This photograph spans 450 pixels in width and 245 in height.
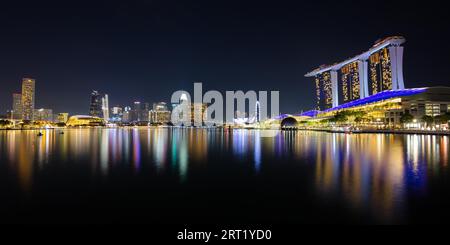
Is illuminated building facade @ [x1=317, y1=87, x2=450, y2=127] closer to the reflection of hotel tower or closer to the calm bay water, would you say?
the reflection of hotel tower

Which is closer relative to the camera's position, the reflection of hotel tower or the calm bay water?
the calm bay water

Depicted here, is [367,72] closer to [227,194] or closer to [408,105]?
[408,105]

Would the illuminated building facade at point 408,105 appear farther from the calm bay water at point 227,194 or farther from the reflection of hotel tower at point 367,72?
the calm bay water at point 227,194

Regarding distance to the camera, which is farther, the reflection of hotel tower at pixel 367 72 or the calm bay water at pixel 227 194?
the reflection of hotel tower at pixel 367 72

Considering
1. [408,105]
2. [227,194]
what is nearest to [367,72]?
[408,105]

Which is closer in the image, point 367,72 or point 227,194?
point 227,194

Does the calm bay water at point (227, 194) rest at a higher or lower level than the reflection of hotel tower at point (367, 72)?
lower

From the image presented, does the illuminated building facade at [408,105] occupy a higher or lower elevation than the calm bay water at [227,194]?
higher

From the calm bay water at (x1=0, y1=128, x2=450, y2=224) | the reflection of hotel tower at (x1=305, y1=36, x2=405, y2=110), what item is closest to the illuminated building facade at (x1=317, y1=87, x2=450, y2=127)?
the reflection of hotel tower at (x1=305, y1=36, x2=405, y2=110)

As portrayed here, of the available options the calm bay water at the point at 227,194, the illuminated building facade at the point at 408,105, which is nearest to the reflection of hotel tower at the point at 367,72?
the illuminated building facade at the point at 408,105

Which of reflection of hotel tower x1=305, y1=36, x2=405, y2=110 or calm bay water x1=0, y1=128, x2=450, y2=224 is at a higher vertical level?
reflection of hotel tower x1=305, y1=36, x2=405, y2=110

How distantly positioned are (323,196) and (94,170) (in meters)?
10.3

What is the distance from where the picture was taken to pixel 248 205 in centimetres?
827
